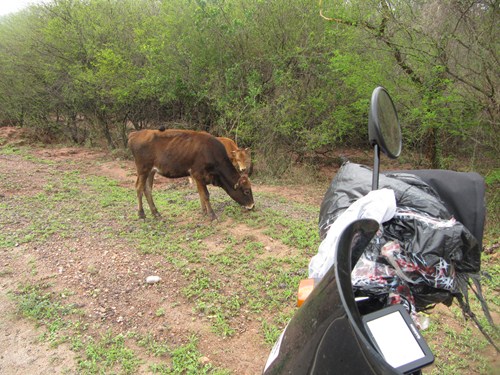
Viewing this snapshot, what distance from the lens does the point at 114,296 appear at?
4.27 meters

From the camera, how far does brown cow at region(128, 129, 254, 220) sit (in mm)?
7008

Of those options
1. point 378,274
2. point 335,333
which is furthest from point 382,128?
point 335,333

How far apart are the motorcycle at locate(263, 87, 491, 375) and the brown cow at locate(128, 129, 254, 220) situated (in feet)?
16.4

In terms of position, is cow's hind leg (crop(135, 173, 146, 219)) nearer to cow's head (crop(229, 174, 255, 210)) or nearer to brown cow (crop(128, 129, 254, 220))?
brown cow (crop(128, 129, 254, 220))

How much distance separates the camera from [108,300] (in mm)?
4176

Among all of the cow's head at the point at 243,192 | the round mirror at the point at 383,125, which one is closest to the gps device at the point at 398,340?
the round mirror at the point at 383,125

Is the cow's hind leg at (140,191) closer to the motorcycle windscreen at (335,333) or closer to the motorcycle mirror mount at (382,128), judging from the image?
the motorcycle mirror mount at (382,128)

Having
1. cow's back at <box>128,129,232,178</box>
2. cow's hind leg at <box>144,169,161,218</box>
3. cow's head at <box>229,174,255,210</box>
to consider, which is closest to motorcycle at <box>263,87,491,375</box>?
cow's head at <box>229,174,255,210</box>

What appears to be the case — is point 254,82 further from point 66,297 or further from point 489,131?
point 66,297

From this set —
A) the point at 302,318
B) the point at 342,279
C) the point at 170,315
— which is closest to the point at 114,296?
Answer: the point at 170,315

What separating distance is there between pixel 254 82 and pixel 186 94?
2.75 m

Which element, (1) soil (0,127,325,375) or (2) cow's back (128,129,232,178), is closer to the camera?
(1) soil (0,127,325,375)

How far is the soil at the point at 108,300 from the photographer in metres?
3.32

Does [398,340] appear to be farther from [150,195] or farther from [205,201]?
[150,195]
